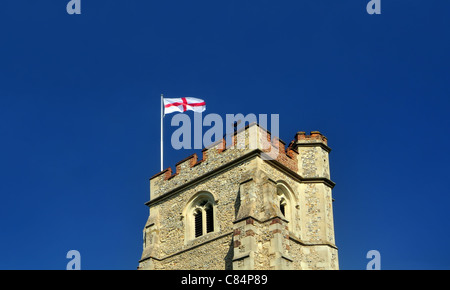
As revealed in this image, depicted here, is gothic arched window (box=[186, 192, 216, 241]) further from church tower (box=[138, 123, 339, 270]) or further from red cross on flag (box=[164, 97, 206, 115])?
red cross on flag (box=[164, 97, 206, 115])

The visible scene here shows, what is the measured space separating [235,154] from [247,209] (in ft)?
10.4

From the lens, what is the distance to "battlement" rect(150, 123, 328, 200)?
31.9 metres

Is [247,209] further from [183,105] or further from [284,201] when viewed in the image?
[183,105]

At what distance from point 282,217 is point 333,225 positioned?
424cm

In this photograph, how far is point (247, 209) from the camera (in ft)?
98.5

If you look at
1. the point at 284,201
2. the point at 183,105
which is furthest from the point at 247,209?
the point at 183,105

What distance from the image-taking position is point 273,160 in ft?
A: 105

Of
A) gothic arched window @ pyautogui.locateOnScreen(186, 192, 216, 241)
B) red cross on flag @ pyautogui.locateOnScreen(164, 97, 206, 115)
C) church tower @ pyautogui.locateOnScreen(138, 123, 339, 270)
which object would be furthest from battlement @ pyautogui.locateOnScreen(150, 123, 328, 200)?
red cross on flag @ pyautogui.locateOnScreen(164, 97, 206, 115)

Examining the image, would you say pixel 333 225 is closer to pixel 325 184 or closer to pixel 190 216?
pixel 325 184

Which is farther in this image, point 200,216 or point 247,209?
point 200,216

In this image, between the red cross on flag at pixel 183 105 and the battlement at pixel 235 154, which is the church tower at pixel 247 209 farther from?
the red cross on flag at pixel 183 105
